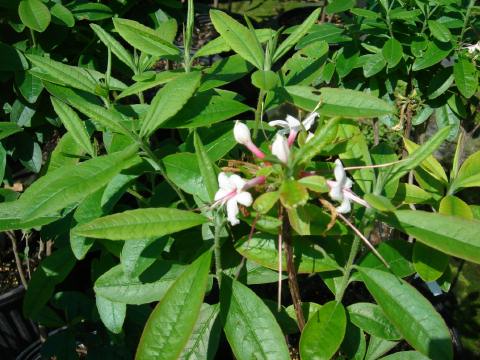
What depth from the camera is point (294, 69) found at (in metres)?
1.08

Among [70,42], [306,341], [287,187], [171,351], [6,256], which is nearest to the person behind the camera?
[287,187]

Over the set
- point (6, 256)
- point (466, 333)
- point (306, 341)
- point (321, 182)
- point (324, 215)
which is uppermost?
point (321, 182)

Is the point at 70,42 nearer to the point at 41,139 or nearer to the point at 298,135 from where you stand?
the point at 41,139

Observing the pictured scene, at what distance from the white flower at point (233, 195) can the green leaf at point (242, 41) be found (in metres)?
0.30

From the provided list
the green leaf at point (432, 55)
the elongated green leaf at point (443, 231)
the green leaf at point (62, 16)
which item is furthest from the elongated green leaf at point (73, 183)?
the green leaf at point (432, 55)

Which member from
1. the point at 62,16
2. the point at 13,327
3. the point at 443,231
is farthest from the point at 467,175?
the point at 13,327

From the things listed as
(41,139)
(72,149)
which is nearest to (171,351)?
(72,149)

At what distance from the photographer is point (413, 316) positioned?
844 mm

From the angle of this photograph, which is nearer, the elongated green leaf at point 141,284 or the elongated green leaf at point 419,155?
the elongated green leaf at point 419,155

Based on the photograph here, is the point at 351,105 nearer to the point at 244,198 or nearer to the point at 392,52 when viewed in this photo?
the point at 244,198

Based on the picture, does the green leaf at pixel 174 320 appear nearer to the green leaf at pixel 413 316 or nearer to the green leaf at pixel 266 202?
the green leaf at pixel 266 202

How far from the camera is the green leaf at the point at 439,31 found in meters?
1.37

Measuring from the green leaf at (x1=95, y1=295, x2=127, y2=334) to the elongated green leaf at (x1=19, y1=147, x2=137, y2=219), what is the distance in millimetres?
395

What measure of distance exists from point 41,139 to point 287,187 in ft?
Answer: 4.22
